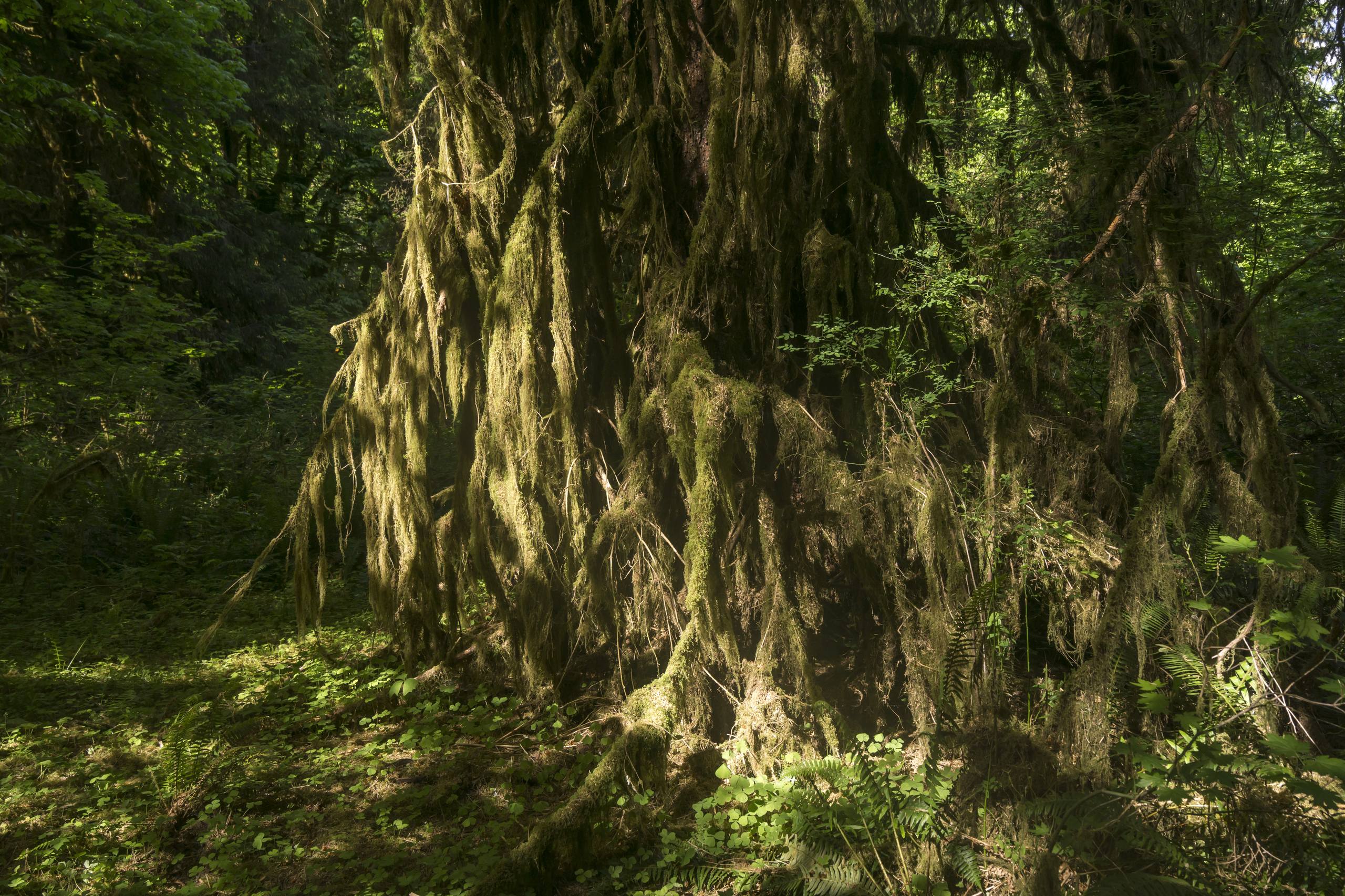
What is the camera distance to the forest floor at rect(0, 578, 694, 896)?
3.19 metres

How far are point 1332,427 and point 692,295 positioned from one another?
351 centimetres

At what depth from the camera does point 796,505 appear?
392 centimetres

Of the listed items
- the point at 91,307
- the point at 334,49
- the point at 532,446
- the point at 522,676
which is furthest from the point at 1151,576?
the point at 334,49

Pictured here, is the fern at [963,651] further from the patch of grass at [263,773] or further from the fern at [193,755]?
the fern at [193,755]

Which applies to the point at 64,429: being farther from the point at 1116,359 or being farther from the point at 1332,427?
the point at 1332,427

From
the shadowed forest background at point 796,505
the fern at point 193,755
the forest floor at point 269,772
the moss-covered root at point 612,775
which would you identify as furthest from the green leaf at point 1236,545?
the fern at point 193,755

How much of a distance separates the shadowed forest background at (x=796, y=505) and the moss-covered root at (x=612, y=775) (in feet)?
0.07

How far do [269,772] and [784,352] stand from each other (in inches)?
127

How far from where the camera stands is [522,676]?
4414 millimetres

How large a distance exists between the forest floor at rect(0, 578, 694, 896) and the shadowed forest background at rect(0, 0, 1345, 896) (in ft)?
0.08

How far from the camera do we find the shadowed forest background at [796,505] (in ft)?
9.77

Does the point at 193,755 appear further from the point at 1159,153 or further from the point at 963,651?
the point at 1159,153

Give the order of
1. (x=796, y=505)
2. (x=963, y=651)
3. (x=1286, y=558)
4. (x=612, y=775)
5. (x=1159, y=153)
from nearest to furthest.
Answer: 1. (x=1286, y=558)
2. (x=963, y=651)
3. (x=612, y=775)
4. (x=1159, y=153)
5. (x=796, y=505)

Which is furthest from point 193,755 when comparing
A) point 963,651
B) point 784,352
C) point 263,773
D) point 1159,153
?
point 1159,153
